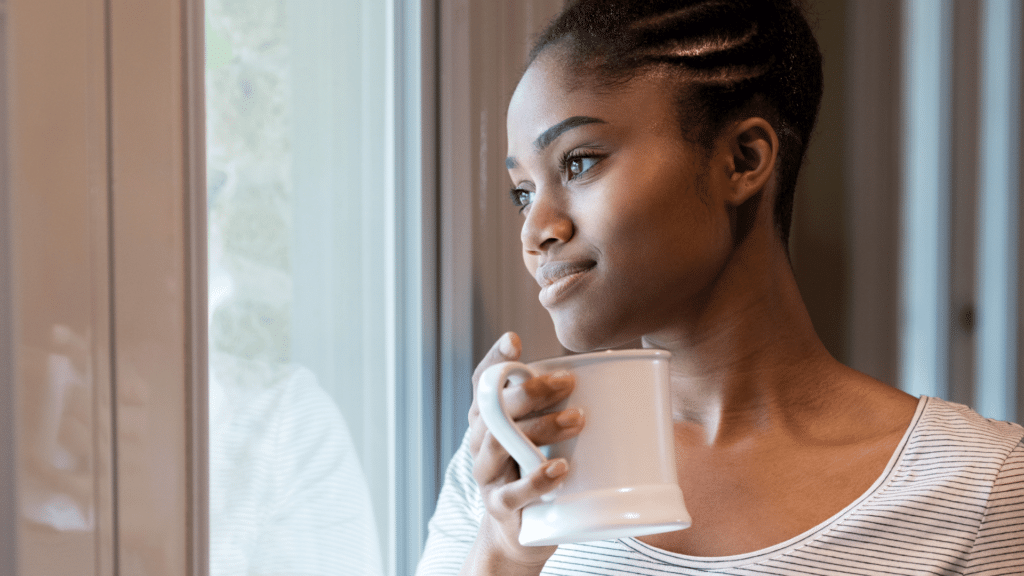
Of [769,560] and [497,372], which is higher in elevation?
[497,372]

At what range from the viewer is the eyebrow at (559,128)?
640 millimetres

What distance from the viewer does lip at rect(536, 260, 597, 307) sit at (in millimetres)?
643

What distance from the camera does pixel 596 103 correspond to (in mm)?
646

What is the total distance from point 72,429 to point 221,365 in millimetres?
159

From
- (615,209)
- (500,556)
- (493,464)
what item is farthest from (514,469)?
(615,209)

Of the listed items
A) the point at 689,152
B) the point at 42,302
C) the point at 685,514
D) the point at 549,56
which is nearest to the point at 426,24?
the point at 549,56

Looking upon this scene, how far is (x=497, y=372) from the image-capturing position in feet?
1.57

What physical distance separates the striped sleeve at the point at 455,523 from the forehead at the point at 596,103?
341 millimetres

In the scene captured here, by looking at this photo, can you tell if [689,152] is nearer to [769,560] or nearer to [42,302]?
[769,560]

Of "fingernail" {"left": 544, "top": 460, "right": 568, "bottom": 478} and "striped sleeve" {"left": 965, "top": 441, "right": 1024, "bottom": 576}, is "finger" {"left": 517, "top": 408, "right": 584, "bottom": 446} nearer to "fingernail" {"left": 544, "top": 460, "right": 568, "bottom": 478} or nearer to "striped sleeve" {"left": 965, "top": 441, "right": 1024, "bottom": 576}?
"fingernail" {"left": 544, "top": 460, "right": 568, "bottom": 478}

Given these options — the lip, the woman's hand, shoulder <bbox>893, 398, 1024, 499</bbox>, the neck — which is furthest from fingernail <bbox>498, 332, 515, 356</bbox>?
shoulder <bbox>893, 398, 1024, 499</bbox>

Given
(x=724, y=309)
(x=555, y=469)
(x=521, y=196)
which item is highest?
(x=521, y=196)

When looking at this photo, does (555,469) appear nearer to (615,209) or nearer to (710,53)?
(615,209)

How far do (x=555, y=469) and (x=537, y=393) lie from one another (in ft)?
0.17
